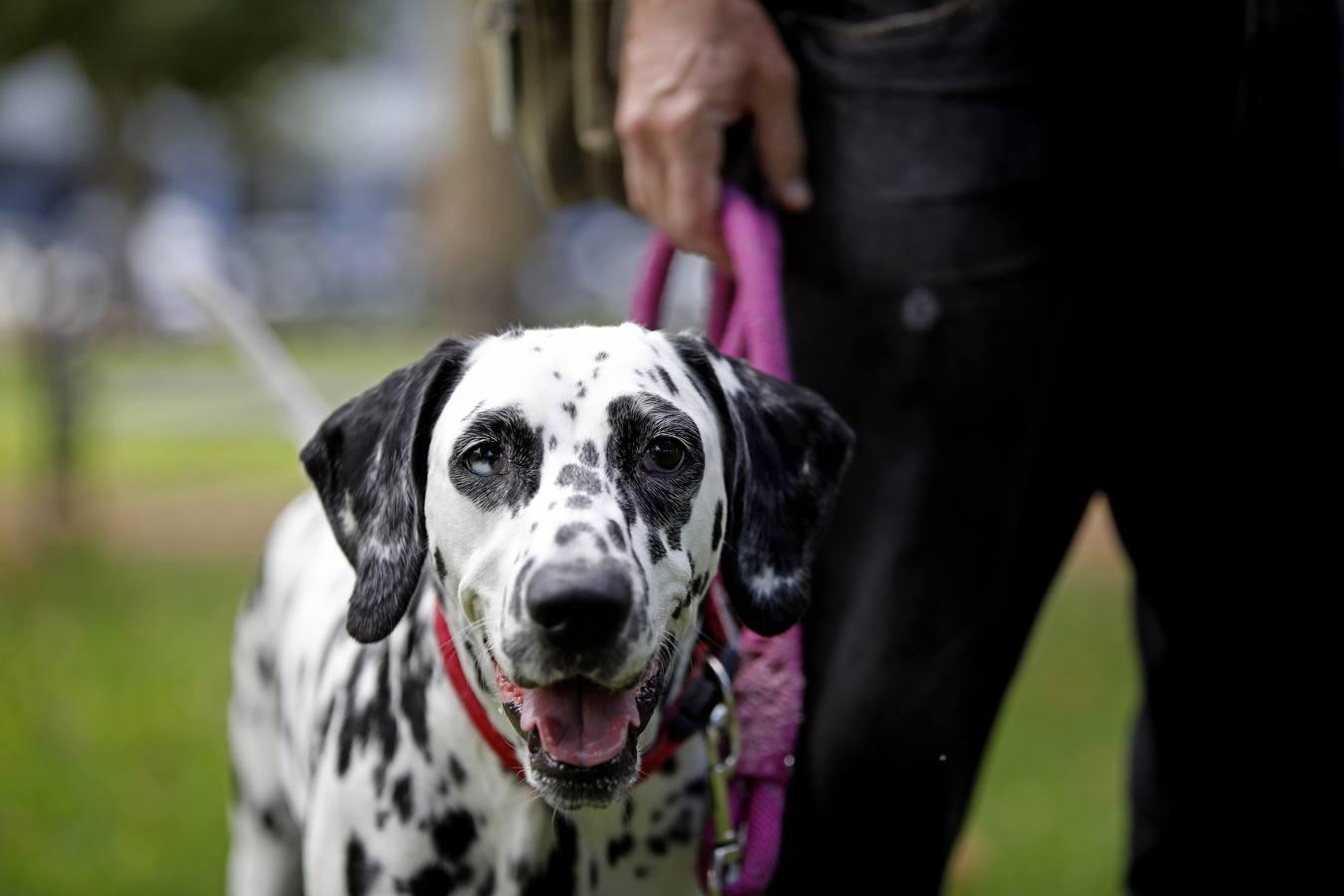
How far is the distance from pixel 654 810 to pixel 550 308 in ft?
80.3

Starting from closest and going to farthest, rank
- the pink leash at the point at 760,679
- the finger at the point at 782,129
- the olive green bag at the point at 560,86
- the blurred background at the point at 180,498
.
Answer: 1. the pink leash at the point at 760,679
2. the finger at the point at 782,129
3. the olive green bag at the point at 560,86
4. the blurred background at the point at 180,498

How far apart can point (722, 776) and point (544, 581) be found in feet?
1.99

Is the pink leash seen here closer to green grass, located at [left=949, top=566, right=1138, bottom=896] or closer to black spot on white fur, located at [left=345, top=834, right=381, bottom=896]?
black spot on white fur, located at [left=345, top=834, right=381, bottom=896]

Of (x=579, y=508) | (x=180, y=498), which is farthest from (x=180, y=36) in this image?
(x=579, y=508)

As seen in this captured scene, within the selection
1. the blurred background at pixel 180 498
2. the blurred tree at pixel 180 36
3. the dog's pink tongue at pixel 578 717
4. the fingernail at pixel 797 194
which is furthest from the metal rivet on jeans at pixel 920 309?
the blurred tree at pixel 180 36

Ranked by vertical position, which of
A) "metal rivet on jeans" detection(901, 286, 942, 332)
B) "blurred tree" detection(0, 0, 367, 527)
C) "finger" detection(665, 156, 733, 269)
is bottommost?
"blurred tree" detection(0, 0, 367, 527)

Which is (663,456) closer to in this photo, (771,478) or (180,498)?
(771,478)

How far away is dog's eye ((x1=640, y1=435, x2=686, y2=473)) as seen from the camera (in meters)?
2.24

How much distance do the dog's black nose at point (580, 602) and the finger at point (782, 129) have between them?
90 centimetres

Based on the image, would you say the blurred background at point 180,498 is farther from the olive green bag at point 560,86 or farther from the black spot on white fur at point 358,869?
the black spot on white fur at point 358,869

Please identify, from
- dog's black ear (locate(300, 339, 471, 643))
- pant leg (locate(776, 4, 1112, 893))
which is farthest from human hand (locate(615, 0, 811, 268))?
dog's black ear (locate(300, 339, 471, 643))

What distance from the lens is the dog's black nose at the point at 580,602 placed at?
2.02m

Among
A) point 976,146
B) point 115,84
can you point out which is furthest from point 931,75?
point 115,84

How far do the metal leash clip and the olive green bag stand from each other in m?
1.08
